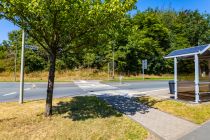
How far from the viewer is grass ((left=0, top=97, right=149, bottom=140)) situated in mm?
8103

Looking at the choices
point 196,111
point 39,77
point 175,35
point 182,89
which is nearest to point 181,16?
point 175,35

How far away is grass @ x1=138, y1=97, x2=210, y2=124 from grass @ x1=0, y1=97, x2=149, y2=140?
2.28 m

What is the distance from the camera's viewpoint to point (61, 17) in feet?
30.5

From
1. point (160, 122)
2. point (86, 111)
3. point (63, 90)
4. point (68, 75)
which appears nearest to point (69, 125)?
point (86, 111)

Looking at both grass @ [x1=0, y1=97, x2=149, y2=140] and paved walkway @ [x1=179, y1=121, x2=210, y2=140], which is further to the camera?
grass @ [x1=0, y1=97, x2=149, y2=140]

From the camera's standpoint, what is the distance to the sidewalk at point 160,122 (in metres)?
8.15

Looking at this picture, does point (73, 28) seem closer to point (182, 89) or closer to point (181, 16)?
point (182, 89)

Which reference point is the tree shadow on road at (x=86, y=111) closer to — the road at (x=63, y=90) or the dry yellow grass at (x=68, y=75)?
the road at (x=63, y=90)

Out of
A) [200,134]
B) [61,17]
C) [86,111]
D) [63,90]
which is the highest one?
[61,17]

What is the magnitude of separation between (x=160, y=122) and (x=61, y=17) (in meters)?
4.89

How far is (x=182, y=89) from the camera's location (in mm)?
16141

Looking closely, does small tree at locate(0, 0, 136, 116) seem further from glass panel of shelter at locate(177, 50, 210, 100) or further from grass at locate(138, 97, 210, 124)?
glass panel of shelter at locate(177, 50, 210, 100)

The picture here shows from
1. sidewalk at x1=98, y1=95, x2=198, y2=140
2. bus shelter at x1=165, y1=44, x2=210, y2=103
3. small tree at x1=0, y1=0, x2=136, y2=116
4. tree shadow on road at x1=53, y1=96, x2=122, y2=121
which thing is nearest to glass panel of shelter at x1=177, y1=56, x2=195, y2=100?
bus shelter at x1=165, y1=44, x2=210, y2=103

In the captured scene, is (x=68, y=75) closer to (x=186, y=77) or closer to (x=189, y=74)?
(x=186, y=77)
